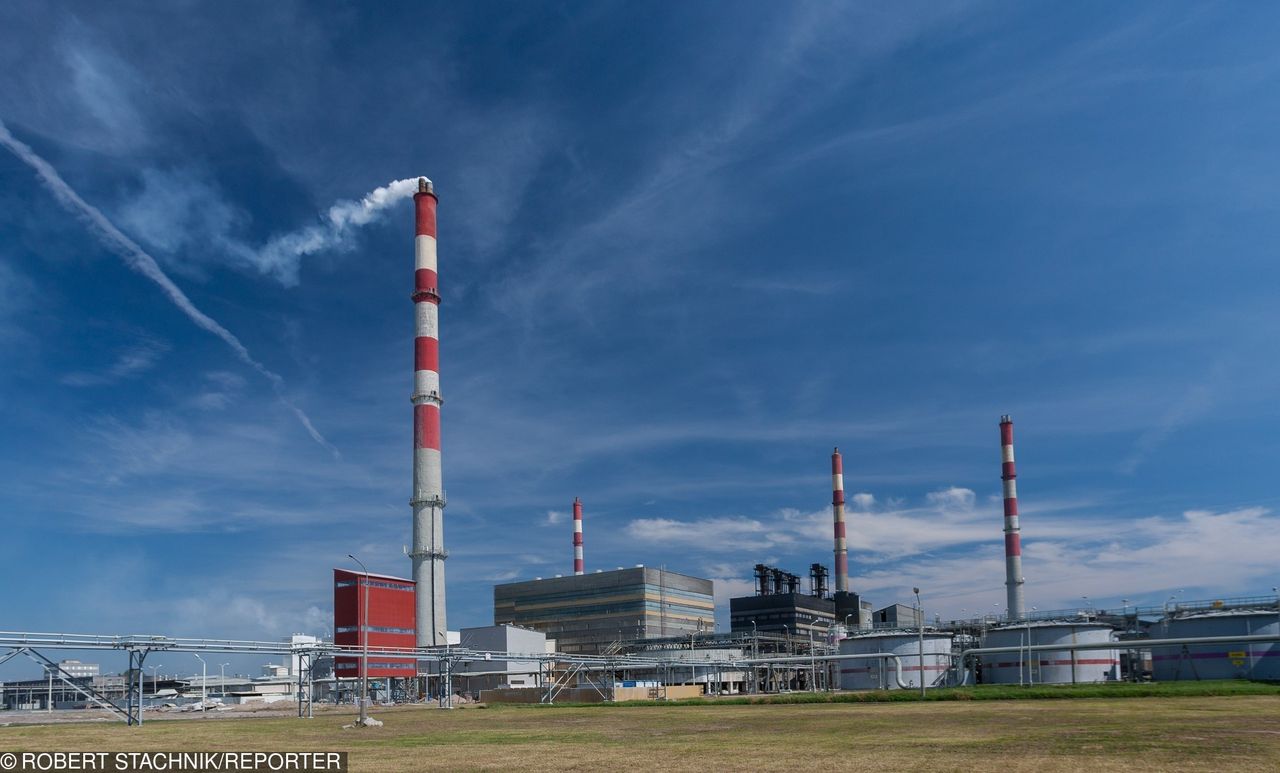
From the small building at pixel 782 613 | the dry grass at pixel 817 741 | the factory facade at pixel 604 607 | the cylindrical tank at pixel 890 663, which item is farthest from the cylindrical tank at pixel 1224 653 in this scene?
the factory facade at pixel 604 607

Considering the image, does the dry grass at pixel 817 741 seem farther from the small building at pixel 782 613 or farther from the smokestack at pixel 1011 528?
the small building at pixel 782 613

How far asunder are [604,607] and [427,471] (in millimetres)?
61489

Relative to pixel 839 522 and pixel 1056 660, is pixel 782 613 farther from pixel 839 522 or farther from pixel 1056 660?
pixel 1056 660

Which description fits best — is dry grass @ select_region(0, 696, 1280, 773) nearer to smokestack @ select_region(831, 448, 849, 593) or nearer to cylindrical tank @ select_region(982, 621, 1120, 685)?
cylindrical tank @ select_region(982, 621, 1120, 685)

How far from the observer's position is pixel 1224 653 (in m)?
74.6

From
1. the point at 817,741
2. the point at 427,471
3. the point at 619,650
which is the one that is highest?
the point at 427,471

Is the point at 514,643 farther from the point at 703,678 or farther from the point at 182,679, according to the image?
the point at 182,679

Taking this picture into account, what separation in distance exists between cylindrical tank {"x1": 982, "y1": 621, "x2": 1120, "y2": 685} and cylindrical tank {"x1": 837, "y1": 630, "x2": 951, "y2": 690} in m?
4.33

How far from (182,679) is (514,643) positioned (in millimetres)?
44889

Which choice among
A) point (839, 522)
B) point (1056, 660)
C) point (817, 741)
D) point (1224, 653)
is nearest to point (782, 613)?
point (839, 522)

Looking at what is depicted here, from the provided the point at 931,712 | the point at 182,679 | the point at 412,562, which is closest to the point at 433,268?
the point at 412,562

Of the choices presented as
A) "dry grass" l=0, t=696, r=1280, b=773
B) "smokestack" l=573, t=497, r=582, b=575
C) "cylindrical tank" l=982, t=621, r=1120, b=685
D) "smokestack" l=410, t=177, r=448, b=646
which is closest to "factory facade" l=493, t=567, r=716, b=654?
"smokestack" l=573, t=497, r=582, b=575

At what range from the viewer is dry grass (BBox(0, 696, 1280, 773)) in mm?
17062

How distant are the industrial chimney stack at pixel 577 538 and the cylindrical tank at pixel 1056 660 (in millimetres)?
70606
